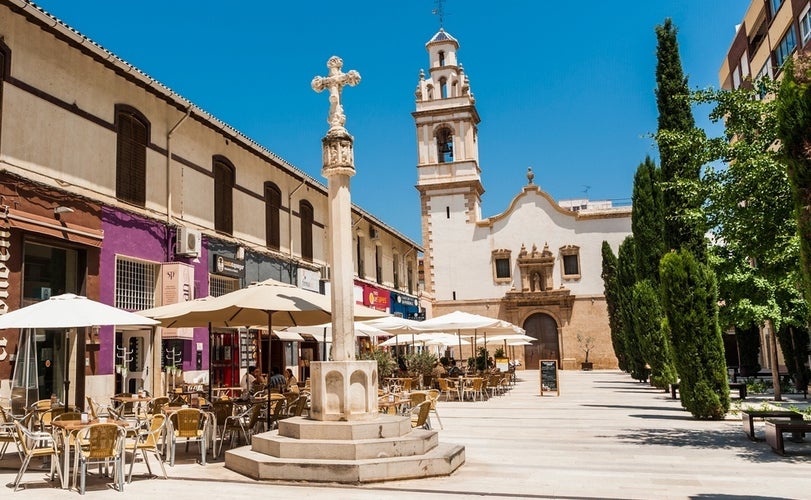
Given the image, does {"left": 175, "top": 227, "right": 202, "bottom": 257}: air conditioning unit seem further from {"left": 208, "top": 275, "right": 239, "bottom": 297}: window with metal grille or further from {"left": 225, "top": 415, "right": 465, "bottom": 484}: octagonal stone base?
{"left": 225, "top": 415, "right": 465, "bottom": 484}: octagonal stone base

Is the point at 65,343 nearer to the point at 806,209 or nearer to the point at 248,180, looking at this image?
the point at 248,180

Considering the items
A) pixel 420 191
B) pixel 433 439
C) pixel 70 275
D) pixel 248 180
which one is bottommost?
pixel 433 439

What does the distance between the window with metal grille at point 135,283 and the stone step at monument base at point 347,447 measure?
8.83 metres

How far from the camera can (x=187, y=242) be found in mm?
17312

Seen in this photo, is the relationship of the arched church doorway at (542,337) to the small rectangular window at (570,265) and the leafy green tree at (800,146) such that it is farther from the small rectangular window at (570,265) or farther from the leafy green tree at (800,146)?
the leafy green tree at (800,146)

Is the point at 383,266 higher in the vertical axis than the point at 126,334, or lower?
higher

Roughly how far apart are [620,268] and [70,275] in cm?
2139

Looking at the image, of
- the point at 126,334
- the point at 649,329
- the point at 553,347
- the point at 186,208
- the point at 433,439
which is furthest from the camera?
the point at 553,347

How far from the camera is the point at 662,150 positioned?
46.9 feet

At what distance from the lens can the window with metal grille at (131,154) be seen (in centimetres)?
1575

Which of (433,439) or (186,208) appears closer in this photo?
(433,439)

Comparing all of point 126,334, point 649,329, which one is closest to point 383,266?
point 649,329

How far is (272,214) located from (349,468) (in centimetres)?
1705

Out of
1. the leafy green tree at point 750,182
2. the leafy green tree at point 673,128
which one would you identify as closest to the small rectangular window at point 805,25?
the leafy green tree at point 673,128
